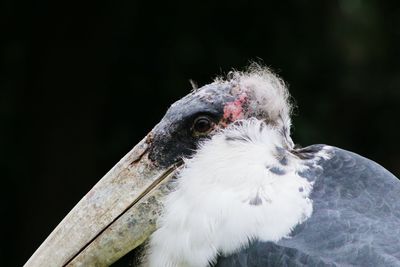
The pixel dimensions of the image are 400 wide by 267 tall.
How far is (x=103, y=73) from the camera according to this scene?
27.3 feet

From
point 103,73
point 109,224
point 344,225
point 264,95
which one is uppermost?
point 264,95

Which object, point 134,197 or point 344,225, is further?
point 134,197

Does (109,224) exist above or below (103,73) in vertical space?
above

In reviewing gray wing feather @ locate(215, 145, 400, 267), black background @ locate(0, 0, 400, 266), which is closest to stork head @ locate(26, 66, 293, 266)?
gray wing feather @ locate(215, 145, 400, 267)

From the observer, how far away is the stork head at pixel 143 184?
368 centimetres

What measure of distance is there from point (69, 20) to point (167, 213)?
480 centimetres

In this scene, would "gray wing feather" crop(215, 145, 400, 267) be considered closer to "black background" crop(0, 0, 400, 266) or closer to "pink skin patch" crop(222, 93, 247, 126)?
"pink skin patch" crop(222, 93, 247, 126)

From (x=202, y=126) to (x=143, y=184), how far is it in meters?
0.34

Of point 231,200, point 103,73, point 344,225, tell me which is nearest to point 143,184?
point 231,200

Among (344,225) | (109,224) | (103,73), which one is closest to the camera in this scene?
(344,225)

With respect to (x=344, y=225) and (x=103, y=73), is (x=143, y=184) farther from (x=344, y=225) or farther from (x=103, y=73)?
(x=103, y=73)

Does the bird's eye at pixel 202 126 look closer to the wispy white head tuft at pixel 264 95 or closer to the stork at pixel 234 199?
the stork at pixel 234 199

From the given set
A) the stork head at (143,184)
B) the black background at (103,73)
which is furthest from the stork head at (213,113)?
the black background at (103,73)

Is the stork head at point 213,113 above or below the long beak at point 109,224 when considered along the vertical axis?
above
